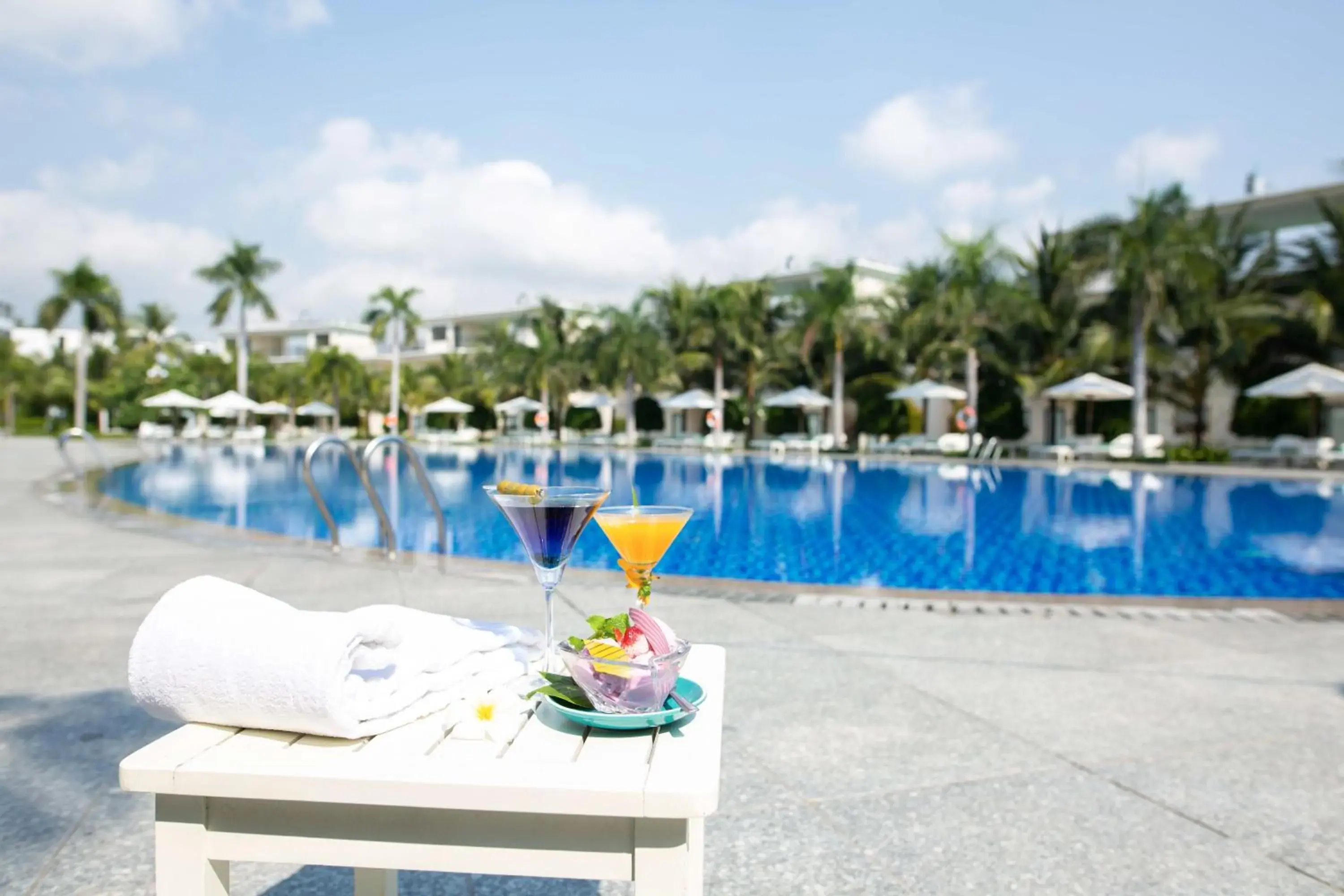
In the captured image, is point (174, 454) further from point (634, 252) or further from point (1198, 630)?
point (1198, 630)

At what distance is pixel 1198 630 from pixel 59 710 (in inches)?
231

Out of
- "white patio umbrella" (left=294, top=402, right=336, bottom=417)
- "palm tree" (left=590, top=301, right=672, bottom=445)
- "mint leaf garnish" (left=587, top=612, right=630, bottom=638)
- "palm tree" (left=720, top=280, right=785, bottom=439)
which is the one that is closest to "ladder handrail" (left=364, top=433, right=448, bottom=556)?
"mint leaf garnish" (left=587, top=612, right=630, bottom=638)

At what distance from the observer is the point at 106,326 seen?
45.3 meters

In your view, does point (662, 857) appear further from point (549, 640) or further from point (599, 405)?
point (599, 405)

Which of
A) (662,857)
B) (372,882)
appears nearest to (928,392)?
Answer: (372,882)

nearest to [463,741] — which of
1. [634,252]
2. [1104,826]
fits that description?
[1104,826]

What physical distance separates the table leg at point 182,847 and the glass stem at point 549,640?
0.68 meters

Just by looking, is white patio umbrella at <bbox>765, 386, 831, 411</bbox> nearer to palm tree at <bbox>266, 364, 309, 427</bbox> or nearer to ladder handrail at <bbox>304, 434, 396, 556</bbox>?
ladder handrail at <bbox>304, 434, 396, 556</bbox>

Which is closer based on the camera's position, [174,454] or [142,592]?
[142,592]

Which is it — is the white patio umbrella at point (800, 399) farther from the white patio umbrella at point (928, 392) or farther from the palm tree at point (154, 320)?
the palm tree at point (154, 320)

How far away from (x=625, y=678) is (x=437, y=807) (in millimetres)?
351

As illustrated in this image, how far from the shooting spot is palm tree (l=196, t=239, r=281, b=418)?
1810 inches

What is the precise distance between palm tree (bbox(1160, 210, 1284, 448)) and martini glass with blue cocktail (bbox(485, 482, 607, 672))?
26.3 meters

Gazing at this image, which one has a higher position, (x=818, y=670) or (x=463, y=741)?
(x=463, y=741)
